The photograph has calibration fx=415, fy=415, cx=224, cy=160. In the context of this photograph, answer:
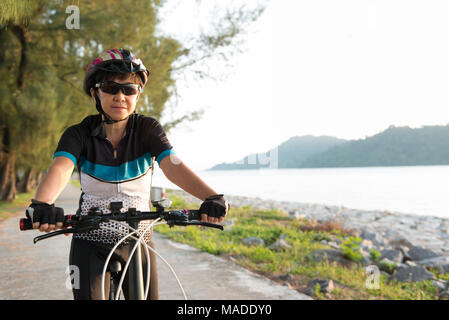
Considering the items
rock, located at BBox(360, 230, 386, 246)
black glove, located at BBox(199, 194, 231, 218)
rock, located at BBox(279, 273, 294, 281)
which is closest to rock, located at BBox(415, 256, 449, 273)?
rock, located at BBox(360, 230, 386, 246)

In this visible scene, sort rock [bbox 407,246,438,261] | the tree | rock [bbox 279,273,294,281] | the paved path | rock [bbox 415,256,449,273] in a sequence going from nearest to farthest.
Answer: the paved path
rock [bbox 279,273,294,281]
rock [bbox 415,256,449,273]
rock [bbox 407,246,438,261]
the tree

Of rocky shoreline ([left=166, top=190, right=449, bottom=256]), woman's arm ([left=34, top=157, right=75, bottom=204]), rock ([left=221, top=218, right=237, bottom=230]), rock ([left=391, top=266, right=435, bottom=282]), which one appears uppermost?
woman's arm ([left=34, top=157, right=75, bottom=204])

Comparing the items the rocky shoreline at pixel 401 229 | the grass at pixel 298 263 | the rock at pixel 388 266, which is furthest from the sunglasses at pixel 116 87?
the rocky shoreline at pixel 401 229

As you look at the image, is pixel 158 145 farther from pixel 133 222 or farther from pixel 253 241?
pixel 253 241

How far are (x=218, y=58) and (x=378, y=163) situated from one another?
10983 cm

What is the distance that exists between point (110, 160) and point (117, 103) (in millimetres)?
304

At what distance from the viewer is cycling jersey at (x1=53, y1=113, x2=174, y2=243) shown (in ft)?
7.06

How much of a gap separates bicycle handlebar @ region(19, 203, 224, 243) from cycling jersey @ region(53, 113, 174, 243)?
0.33 metres

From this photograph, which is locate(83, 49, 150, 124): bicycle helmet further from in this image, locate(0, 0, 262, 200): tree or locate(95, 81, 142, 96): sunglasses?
locate(0, 0, 262, 200): tree

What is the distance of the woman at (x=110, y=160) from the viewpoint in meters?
→ 2.11
